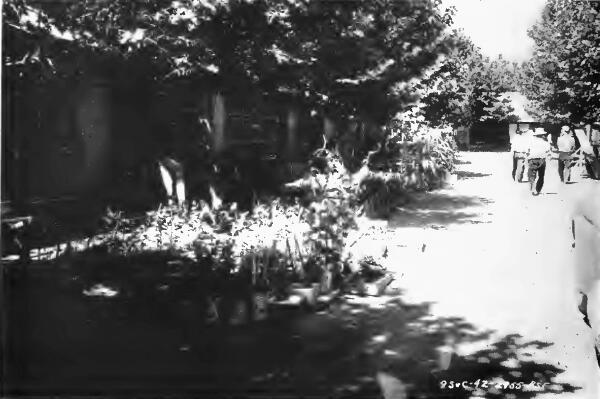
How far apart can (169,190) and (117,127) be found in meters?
1.71

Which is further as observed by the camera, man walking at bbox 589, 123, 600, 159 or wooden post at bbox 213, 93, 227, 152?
wooden post at bbox 213, 93, 227, 152

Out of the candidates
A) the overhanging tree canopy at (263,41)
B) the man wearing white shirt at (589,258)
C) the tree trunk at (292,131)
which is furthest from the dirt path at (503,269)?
the overhanging tree canopy at (263,41)

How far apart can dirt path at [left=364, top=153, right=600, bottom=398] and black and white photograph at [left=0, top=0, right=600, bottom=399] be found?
31 millimetres

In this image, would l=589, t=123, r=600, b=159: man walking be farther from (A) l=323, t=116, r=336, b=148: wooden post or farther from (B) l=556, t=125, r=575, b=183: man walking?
(A) l=323, t=116, r=336, b=148: wooden post

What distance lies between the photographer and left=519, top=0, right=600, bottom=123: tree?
6770 mm

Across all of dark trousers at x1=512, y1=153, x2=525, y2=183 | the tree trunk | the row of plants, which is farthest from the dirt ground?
dark trousers at x1=512, y1=153, x2=525, y2=183

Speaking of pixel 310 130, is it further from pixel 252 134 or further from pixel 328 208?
pixel 328 208

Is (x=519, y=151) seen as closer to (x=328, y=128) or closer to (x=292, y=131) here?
(x=328, y=128)

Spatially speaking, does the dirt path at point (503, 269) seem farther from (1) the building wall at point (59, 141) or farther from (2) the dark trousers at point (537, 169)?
(1) the building wall at point (59, 141)

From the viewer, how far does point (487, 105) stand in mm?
7191

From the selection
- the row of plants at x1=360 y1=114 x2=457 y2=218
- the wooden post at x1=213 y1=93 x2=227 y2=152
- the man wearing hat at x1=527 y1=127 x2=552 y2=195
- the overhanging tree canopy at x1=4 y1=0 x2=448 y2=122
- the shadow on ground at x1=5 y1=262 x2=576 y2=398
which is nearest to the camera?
the shadow on ground at x1=5 y1=262 x2=576 y2=398

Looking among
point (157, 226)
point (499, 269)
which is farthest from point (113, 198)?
point (499, 269)

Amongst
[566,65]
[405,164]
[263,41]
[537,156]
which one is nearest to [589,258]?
[263,41]

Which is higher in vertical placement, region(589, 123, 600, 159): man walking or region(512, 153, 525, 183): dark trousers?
region(589, 123, 600, 159): man walking
